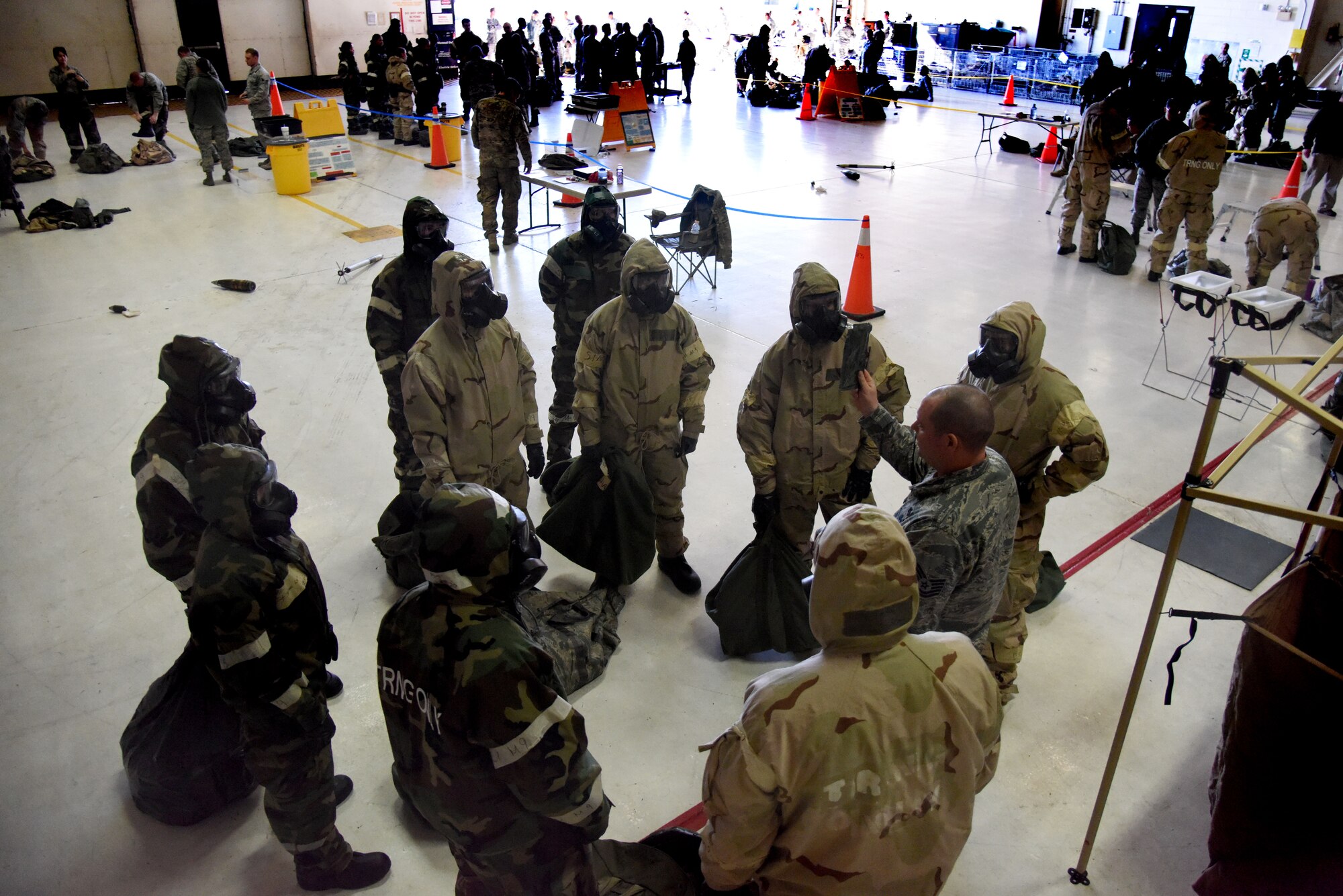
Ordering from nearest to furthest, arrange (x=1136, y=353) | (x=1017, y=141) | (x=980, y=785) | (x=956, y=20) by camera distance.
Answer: (x=980, y=785) < (x=1136, y=353) < (x=1017, y=141) < (x=956, y=20)

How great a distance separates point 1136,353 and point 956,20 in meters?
25.4

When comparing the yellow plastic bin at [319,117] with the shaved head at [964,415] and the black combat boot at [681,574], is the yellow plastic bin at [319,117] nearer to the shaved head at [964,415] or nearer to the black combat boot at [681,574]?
the black combat boot at [681,574]

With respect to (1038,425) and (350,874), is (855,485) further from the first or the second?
(350,874)

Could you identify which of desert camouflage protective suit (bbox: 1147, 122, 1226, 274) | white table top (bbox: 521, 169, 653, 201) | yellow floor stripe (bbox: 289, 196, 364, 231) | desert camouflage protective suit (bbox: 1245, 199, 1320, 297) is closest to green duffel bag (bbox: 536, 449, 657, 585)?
white table top (bbox: 521, 169, 653, 201)

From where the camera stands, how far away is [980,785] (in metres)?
2.32

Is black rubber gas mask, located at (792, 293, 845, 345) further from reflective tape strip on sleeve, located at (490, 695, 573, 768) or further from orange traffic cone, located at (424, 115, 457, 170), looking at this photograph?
orange traffic cone, located at (424, 115, 457, 170)

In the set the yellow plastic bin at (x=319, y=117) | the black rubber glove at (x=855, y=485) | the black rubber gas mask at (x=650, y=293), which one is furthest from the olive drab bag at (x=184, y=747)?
the yellow plastic bin at (x=319, y=117)

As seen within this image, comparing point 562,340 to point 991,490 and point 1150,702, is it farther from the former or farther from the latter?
point 1150,702

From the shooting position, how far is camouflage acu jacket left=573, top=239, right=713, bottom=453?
441 centimetres

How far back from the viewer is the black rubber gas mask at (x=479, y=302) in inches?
155

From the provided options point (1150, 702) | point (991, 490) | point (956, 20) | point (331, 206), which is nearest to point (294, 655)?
point (991, 490)

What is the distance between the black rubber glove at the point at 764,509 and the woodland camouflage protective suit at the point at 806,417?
0.11ft

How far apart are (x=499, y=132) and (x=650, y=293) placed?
643cm

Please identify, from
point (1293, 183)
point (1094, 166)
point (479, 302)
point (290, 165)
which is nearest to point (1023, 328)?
point (479, 302)
